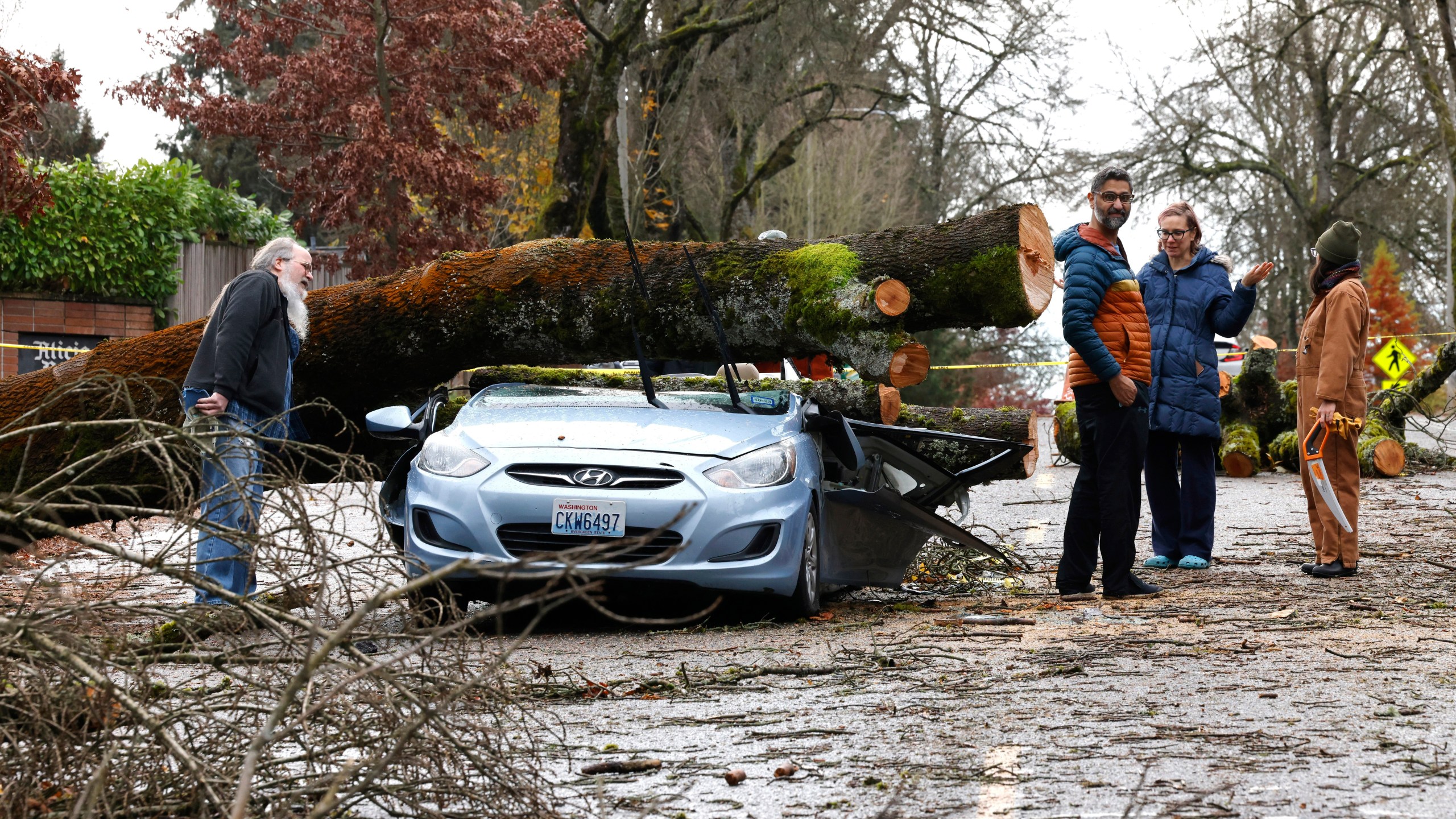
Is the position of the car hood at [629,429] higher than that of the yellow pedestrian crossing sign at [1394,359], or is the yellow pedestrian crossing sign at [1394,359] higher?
the yellow pedestrian crossing sign at [1394,359]

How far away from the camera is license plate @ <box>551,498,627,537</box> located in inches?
258

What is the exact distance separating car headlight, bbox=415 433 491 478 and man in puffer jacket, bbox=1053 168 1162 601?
113 inches

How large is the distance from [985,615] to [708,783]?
3.41m

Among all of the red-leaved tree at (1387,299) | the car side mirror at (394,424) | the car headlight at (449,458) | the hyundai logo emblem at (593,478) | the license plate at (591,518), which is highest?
the red-leaved tree at (1387,299)

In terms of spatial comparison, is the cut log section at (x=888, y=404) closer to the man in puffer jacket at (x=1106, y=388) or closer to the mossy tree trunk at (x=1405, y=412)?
the man in puffer jacket at (x=1106, y=388)

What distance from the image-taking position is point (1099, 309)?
7.57 metres

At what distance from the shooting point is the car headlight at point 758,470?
6.78 metres

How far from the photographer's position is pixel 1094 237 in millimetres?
7570

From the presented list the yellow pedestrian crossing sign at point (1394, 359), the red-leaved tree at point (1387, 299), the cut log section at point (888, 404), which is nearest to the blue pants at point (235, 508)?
the cut log section at point (888, 404)

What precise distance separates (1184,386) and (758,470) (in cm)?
333

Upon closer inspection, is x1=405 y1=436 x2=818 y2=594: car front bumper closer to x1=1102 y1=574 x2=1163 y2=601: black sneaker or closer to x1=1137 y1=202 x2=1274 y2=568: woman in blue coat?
x1=1102 y1=574 x2=1163 y2=601: black sneaker

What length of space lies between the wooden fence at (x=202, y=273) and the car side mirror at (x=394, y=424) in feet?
51.9

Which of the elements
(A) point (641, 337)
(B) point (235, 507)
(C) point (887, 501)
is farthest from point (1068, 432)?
(B) point (235, 507)

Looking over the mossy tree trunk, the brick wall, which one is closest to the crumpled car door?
the mossy tree trunk
